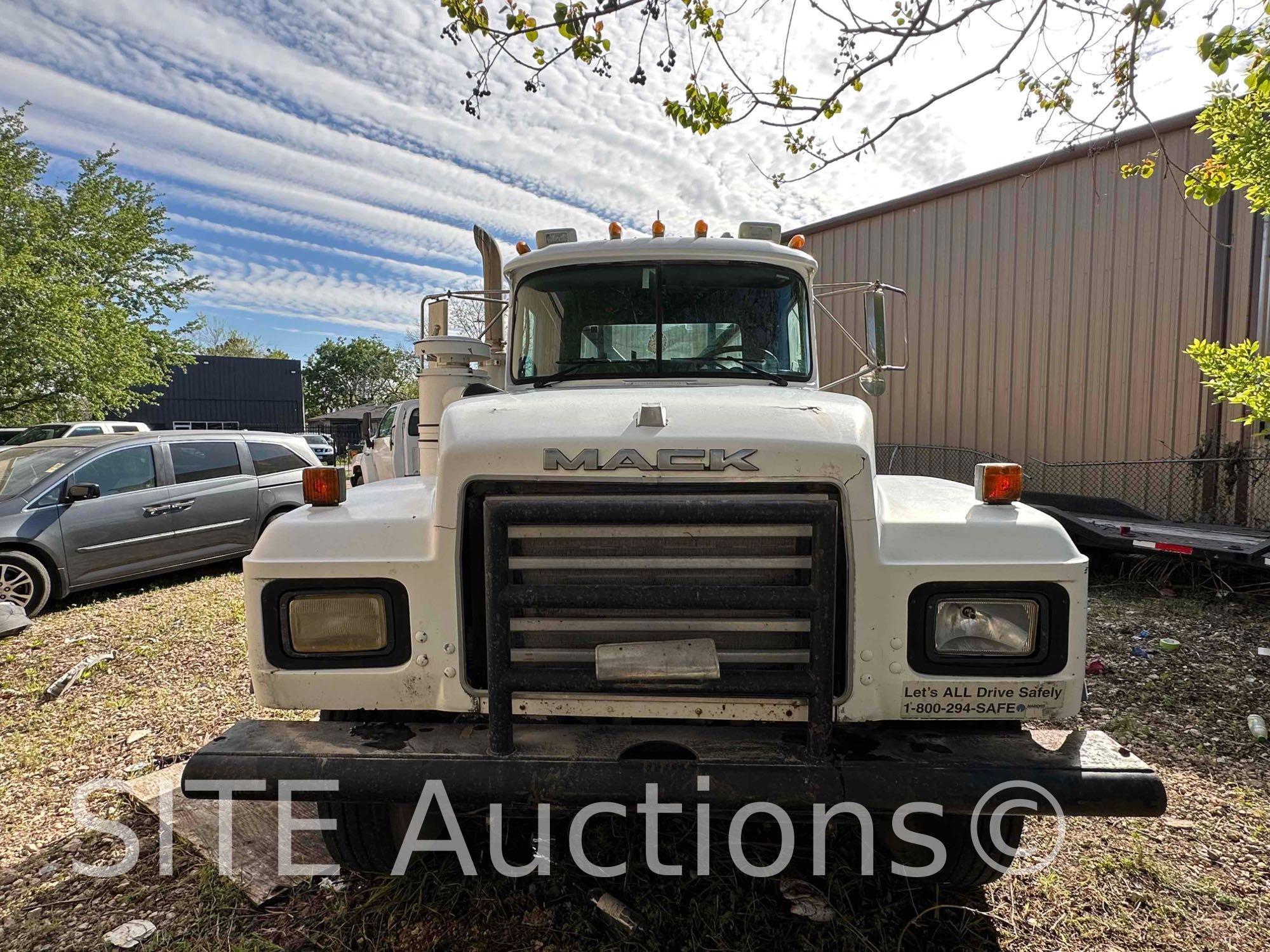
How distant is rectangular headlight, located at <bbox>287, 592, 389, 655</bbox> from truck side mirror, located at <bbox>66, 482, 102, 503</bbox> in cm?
590

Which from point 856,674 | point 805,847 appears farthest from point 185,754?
point 856,674

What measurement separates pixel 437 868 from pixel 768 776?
1.53 metres

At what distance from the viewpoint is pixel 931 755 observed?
2.11 m

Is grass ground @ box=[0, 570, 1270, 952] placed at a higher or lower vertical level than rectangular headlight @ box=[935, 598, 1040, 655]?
lower

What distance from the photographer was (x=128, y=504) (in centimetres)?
693

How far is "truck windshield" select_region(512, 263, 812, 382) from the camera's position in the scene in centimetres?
346

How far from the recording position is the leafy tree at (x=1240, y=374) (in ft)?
14.8

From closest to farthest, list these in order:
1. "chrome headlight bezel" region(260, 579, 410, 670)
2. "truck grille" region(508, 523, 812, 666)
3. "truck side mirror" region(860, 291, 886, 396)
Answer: "truck grille" region(508, 523, 812, 666)
"chrome headlight bezel" region(260, 579, 410, 670)
"truck side mirror" region(860, 291, 886, 396)

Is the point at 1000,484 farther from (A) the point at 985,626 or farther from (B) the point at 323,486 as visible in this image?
(B) the point at 323,486

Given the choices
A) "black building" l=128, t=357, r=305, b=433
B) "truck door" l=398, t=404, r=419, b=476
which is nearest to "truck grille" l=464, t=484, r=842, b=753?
"truck door" l=398, t=404, r=419, b=476

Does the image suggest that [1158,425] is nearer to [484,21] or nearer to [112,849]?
[484,21]

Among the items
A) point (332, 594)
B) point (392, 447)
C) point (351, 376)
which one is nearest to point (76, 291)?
point (392, 447)

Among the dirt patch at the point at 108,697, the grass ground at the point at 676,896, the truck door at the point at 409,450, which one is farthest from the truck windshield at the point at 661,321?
the dirt patch at the point at 108,697

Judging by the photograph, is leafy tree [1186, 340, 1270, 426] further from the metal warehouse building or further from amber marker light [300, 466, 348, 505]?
amber marker light [300, 466, 348, 505]
